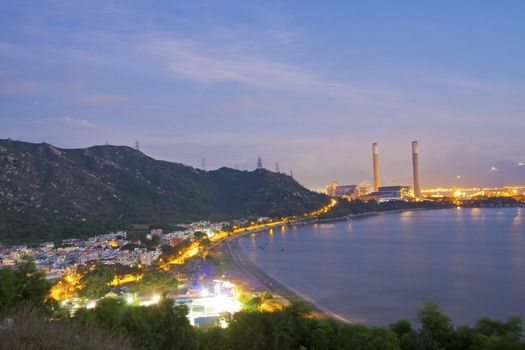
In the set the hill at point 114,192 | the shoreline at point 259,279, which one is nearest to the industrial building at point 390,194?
the hill at point 114,192

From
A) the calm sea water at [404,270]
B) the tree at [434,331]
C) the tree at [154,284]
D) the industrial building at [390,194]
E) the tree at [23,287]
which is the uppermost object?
the industrial building at [390,194]

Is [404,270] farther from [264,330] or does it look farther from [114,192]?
[114,192]

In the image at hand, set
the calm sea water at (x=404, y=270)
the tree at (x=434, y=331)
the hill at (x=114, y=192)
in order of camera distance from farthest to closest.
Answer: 1. the hill at (x=114, y=192)
2. the calm sea water at (x=404, y=270)
3. the tree at (x=434, y=331)

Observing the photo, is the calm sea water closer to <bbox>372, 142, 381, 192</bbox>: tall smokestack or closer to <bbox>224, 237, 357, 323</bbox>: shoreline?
<bbox>224, 237, 357, 323</bbox>: shoreline

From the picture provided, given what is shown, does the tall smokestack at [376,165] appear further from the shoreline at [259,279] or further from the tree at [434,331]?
the tree at [434,331]

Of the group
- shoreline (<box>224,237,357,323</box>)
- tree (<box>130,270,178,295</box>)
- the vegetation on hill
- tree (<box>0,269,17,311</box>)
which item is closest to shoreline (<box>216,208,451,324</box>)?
shoreline (<box>224,237,357,323</box>)

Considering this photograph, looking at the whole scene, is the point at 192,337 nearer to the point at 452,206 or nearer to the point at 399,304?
the point at 399,304
